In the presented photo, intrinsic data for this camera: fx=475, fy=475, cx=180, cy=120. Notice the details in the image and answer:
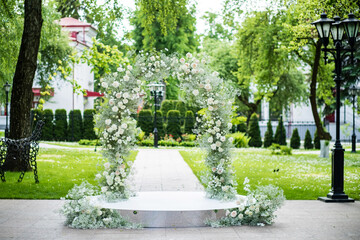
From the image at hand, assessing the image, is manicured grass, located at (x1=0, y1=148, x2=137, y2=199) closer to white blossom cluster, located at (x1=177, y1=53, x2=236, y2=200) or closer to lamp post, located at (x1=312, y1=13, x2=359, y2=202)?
white blossom cluster, located at (x1=177, y1=53, x2=236, y2=200)

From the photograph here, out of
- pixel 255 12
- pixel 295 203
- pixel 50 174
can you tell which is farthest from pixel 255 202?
pixel 255 12

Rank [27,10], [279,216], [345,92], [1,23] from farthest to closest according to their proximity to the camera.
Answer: [345,92] < [1,23] < [27,10] < [279,216]

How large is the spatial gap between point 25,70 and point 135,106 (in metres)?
6.25

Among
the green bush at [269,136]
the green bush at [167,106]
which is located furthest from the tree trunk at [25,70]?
the green bush at [167,106]

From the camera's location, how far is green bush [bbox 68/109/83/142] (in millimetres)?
33450

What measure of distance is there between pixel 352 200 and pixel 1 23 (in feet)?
44.9

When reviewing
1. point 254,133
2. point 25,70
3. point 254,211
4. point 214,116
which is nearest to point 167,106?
point 254,133

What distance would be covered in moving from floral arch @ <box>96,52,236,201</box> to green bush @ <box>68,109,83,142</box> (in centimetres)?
2567

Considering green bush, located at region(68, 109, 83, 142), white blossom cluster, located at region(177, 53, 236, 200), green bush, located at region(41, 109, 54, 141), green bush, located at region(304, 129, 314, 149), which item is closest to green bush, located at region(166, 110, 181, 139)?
green bush, located at region(68, 109, 83, 142)

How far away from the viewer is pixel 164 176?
1407 cm

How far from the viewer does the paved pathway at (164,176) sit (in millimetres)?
11795

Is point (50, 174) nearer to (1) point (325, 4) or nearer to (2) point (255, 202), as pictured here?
(2) point (255, 202)

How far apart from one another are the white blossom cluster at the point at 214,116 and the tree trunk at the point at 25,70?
643cm

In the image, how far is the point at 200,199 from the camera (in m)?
8.54
